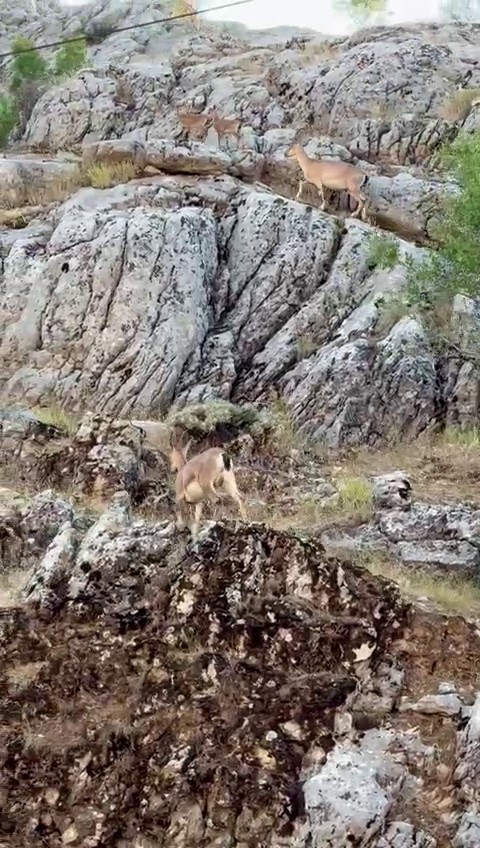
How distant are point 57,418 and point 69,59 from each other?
21905 millimetres

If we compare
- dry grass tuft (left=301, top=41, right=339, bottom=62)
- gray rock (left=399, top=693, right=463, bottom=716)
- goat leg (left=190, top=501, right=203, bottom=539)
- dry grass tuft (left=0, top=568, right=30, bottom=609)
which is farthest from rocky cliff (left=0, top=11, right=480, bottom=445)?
gray rock (left=399, top=693, right=463, bottom=716)

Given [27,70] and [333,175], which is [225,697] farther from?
[27,70]

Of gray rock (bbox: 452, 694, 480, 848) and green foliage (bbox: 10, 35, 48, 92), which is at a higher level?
green foliage (bbox: 10, 35, 48, 92)

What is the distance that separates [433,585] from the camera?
10.2m

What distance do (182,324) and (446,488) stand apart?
6812 mm

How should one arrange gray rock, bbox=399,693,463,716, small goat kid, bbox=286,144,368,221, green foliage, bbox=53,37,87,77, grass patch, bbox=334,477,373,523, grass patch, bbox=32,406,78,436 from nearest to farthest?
gray rock, bbox=399,693,463,716
grass patch, bbox=334,477,373,523
grass patch, bbox=32,406,78,436
small goat kid, bbox=286,144,368,221
green foliage, bbox=53,37,87,77

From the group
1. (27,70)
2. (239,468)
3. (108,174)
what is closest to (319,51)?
(27,70)

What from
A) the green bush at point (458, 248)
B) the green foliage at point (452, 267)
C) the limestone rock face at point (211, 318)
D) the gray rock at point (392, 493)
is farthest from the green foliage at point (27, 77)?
the gray rock at point (392, 493)

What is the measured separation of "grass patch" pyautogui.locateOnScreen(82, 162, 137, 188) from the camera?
21344 millimetres

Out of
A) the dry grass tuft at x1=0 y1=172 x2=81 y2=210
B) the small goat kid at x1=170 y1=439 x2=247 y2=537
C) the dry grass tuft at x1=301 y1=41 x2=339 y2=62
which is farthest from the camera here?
the dry grass tuft at x1=301 y1=41 x2=339 y2=62

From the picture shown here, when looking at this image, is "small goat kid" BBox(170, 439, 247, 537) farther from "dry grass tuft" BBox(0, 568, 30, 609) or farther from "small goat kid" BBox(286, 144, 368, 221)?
"small goat kid" BBox(286, 144, 368, 221)

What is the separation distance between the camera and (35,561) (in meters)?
11.1

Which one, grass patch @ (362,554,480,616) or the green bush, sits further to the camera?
the green bush

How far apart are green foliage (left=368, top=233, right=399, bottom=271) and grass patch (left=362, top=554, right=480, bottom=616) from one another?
8.07m
